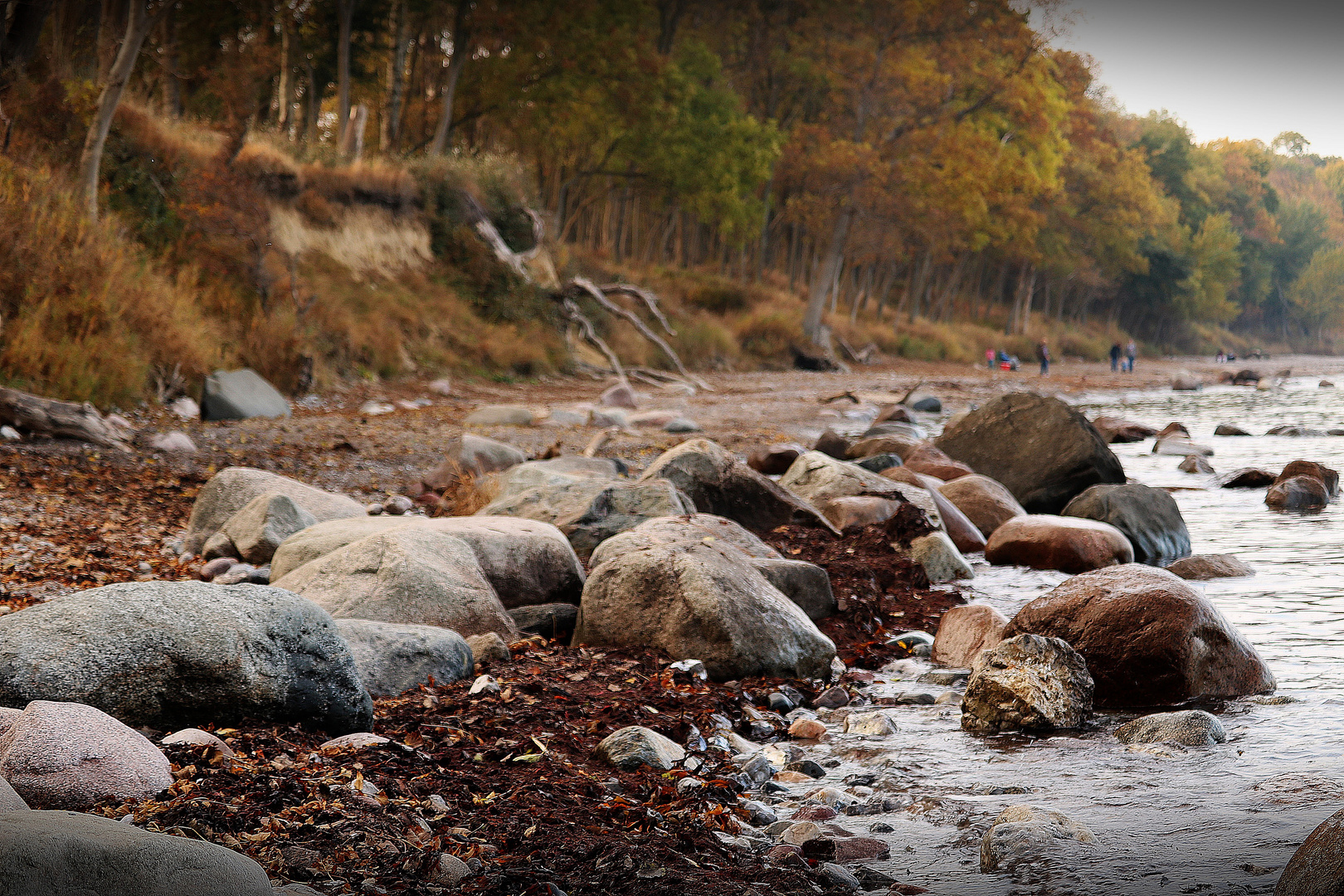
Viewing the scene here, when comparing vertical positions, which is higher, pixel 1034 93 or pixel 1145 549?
pixel 1034 93

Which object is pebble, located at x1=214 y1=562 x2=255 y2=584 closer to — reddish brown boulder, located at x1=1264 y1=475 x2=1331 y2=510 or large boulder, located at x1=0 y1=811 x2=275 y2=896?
large boulder, located at x1=0 y1=811 x2=275 y2=896

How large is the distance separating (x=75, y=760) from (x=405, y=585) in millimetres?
2251

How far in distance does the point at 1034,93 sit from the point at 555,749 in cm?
3603

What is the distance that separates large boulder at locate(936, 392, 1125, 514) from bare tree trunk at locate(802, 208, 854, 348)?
23.3 m

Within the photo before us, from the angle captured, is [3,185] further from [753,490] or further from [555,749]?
[555,749]

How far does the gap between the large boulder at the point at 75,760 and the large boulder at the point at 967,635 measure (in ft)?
12.7

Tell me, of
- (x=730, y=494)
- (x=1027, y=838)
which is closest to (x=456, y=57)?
(x=730, y=494)

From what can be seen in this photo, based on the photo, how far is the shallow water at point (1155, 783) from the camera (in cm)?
288

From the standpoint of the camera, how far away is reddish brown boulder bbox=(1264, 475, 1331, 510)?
33.1ft

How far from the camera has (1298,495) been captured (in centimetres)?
1020

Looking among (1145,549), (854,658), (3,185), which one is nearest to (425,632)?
(854,658)

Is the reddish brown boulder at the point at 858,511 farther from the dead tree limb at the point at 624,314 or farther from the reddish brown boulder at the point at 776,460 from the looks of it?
the dead tree limb at the point at 624,314

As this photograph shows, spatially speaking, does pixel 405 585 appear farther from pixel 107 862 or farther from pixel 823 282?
pixel 823 282

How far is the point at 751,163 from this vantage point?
3272 cm
